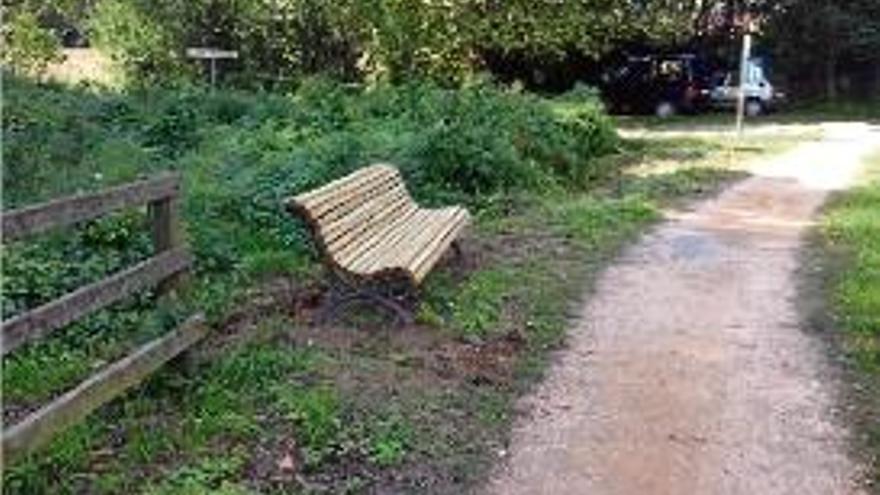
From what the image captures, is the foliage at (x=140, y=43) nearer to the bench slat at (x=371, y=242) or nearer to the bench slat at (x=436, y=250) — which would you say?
the bench slat at (x=371, y=242)

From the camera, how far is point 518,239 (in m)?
13.1

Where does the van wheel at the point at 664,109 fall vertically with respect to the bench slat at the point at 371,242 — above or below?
above

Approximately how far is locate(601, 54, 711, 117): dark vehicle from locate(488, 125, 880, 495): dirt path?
76.6 ft

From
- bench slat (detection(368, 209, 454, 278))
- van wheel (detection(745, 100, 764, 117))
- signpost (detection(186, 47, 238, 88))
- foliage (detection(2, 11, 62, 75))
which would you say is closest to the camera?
bench slat (detection(368, 209, 454, 278))

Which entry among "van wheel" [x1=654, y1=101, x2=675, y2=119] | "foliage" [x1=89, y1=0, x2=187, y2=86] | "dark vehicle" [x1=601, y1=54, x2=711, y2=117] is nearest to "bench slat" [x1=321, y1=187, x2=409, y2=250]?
"foliage" [x1=89, y1=0, x2=187, y2=86]

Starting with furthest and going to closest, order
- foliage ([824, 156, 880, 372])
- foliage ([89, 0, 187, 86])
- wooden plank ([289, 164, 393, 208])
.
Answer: foliage ([89, 0, 187, 86]) → foliage ([824, 156, 880, 372]) → wooden plank ([289, 164, 393, 208])

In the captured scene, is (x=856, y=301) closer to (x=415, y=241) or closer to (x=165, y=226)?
(x=415, y=241)

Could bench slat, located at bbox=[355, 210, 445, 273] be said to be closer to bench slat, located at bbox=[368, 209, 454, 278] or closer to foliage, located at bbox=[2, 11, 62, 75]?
bench slat, located at bbox=[368, 209, 454, 278]

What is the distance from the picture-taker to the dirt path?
664 cm

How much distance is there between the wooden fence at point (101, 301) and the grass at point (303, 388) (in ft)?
0.79

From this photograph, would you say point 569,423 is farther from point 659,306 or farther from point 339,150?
point 339,150

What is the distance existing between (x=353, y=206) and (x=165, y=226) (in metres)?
2.79

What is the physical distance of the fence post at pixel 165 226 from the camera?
7336 millimetres

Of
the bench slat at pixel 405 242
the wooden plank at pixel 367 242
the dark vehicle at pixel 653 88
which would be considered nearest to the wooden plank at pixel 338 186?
the wooden plank at pixel 367 242
